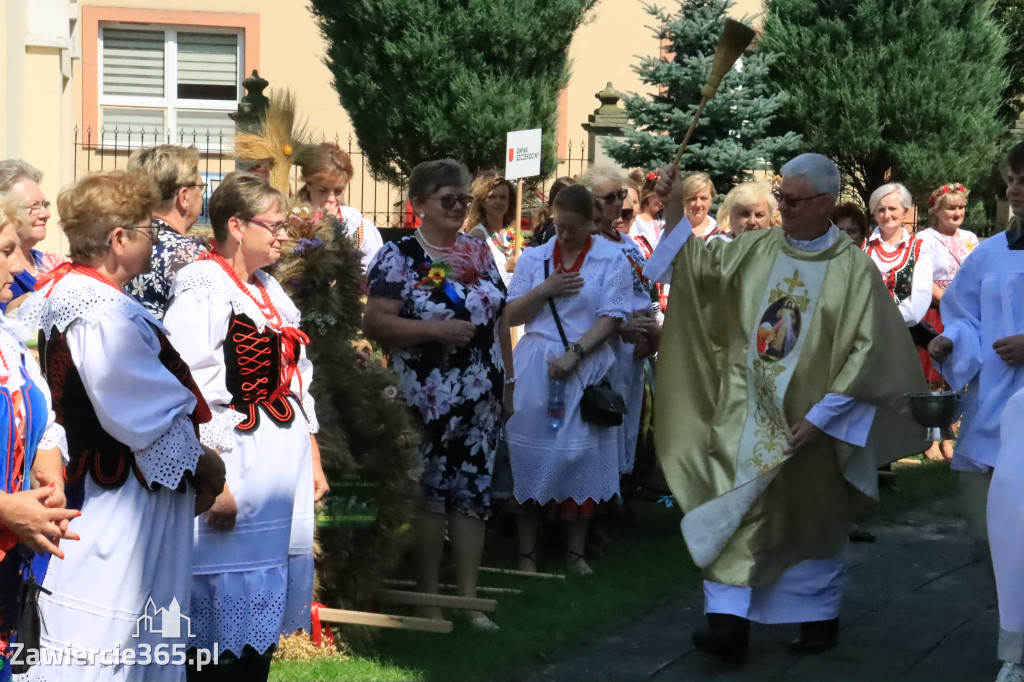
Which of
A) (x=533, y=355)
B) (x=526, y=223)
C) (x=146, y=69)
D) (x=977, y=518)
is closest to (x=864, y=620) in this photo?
(x=977, y=518)

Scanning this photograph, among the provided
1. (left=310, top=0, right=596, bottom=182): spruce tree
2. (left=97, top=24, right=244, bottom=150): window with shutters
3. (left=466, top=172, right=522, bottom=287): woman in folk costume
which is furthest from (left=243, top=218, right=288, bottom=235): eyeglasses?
(left=97, top=24, right=244, bottom=150): window with shutters

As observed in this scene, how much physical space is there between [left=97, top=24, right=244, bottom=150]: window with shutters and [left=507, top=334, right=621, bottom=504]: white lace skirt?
47.9 feet

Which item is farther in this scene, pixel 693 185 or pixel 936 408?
pixel 693 185

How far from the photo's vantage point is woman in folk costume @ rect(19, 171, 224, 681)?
3928 mm

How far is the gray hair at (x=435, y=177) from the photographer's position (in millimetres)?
6289

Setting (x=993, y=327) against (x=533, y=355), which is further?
(x=533, y=355)

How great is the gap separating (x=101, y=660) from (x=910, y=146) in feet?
49.3

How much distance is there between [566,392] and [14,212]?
3948 millimetres

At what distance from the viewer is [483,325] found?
632cm

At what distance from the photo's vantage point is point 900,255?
10.3 metres

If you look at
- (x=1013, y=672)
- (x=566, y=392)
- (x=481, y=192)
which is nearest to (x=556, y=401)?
(x=566, y=392)

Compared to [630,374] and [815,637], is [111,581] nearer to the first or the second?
[815,637]

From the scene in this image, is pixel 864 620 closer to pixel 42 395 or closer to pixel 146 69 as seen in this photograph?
pixel 42 395

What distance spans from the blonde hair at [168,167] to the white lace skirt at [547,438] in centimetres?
242
